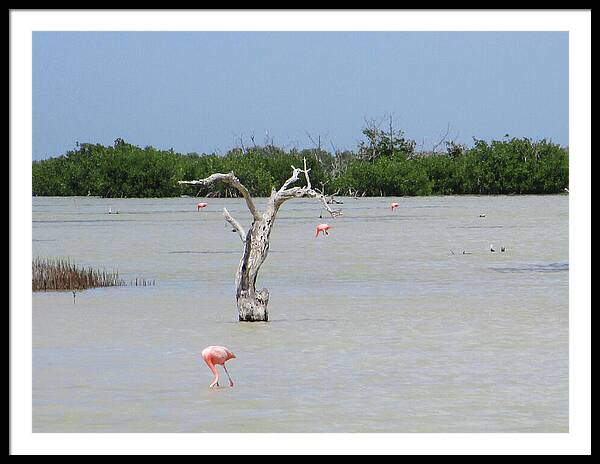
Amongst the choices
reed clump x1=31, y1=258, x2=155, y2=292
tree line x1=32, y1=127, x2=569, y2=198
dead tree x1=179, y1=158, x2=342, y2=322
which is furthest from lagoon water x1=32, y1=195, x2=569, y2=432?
tree line x1=32, y1=127, x2=569, y2=198

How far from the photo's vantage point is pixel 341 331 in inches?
408

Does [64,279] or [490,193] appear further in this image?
[490,193]

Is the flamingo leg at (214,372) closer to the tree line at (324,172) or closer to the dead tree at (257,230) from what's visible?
the dead tree at (257,230)

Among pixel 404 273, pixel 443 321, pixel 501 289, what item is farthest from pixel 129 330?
pixel 404 273

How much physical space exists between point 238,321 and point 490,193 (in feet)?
160

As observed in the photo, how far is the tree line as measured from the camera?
182 feet

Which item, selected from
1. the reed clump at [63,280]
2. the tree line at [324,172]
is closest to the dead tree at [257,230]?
the reed clump at [63,280]

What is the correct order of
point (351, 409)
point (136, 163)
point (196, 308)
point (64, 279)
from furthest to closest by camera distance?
point (136, 163), point (64, 279), point (196, 308), point (351, 409)

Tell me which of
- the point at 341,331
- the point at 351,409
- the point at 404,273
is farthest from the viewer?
the point at 404,273

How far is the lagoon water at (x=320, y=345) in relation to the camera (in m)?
7.07

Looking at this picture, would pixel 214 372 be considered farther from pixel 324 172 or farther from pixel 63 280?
pixel 324 172

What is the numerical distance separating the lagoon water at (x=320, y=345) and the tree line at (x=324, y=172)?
35925 mm

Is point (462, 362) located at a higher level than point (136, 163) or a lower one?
lower
